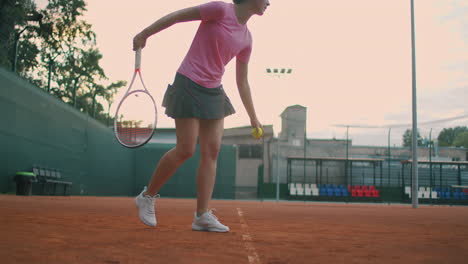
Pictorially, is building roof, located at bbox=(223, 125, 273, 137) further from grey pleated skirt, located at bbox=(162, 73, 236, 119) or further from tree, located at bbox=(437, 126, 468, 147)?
grey pleated skirt, located at bbox=(162, 73, 236, 119)

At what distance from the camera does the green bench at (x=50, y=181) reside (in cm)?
1401

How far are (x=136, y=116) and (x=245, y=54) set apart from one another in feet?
6.73

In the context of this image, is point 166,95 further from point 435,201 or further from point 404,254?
point 435,201

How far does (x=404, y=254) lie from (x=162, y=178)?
1.56 meters

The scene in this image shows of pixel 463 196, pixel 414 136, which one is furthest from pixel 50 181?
pixel 463 196

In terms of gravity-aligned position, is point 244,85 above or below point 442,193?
above

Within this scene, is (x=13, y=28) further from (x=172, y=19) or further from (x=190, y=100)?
(x=190, y=100)

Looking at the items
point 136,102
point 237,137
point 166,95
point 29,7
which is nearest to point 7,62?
point 29,7

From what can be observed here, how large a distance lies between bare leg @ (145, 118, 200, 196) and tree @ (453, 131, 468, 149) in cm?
3319

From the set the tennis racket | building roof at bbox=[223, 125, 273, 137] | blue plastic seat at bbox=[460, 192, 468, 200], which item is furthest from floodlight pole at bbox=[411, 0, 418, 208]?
building roof at bbox=[223, 125, 273, 137]

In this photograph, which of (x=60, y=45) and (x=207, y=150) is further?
(x=60, y=45)

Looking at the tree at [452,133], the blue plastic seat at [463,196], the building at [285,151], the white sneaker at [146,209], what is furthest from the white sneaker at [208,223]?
the tree at [452,133]

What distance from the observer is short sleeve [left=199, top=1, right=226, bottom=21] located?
9.80ft

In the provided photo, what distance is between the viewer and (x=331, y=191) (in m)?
27.3
